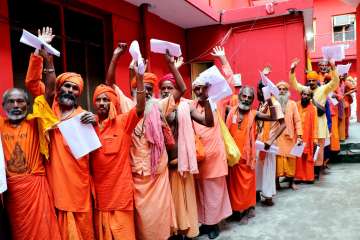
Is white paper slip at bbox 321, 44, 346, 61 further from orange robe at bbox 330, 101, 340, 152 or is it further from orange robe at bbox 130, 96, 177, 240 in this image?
orange robe at bbox 130, 96, 177, 240

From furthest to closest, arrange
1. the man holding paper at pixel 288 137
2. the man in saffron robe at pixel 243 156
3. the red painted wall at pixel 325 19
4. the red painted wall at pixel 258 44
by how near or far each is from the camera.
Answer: the red painted wall at pixel 325 19 < the red painted wall at pixel 258 44 < the man holding paper at pixel 288 137 < the man in saffron robe at pixel 243 156

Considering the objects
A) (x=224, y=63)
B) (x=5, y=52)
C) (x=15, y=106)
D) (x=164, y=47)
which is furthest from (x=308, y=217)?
(x=5, y=52)

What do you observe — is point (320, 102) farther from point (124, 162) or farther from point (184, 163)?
point (124, 162)

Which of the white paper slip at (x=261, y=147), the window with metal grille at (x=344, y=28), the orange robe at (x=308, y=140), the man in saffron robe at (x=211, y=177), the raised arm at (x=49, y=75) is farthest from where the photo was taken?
the window with metal grille at (x=344, y=28)

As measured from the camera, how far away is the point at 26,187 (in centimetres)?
230

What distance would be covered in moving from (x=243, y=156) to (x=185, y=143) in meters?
1.02

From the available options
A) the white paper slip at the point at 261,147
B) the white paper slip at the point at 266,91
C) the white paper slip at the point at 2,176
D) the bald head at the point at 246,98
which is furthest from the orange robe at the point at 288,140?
the white paper slip at the point at 2,176

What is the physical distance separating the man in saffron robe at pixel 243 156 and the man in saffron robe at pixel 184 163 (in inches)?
30.7

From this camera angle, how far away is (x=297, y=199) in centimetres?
492

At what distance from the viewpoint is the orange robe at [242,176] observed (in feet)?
13.1

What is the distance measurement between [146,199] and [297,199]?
2.92m

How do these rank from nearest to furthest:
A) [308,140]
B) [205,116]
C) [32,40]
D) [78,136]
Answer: [32,40], [78,136], [205,116], [308,140]

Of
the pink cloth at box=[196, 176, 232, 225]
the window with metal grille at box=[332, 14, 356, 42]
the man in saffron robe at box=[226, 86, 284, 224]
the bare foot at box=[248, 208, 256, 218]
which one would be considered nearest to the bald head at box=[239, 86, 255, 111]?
the man in saffron robe at box=[226, 86, 284, 224]

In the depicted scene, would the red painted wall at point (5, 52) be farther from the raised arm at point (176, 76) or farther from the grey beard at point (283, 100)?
the grey beard at point (283, 100)
